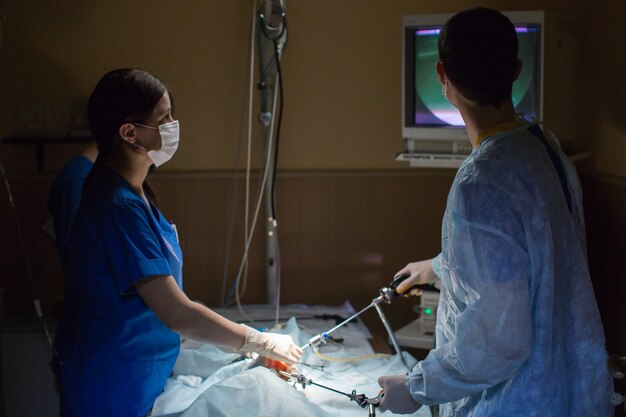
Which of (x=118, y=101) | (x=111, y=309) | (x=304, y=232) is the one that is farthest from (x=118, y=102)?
(x=304, y=232)

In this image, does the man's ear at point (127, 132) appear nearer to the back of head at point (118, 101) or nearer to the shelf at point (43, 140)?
the back of head at point (118, 101)

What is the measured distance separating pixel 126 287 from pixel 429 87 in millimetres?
1385

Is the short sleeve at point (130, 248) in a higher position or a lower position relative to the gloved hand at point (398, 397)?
higher

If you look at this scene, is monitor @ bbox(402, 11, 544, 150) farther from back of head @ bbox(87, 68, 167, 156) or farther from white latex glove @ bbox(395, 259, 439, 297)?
back of head @ bbox(87, 68, 167, 156)

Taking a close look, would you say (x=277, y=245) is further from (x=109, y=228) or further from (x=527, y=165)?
(x=527, y=165)

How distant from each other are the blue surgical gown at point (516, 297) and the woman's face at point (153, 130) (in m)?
0.82

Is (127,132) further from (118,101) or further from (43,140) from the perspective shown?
(43,140)

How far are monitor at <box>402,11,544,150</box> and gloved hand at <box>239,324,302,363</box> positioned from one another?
103 cm

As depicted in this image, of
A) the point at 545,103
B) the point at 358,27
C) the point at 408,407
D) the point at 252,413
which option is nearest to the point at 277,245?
the point at 358,27

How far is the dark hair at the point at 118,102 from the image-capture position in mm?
1843

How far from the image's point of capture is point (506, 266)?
4.23 feet

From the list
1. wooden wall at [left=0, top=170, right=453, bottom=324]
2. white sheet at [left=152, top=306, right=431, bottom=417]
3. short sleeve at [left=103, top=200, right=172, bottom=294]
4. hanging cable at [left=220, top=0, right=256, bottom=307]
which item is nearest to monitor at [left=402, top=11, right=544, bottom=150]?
wooden wall at [left=0, top=170, right=453, bottom=324]

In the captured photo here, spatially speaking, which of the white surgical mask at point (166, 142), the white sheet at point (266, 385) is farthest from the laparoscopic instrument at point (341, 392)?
the white surgical mask at point (166, 142)

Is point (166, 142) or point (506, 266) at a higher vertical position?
point (166, 142)
